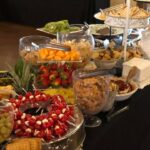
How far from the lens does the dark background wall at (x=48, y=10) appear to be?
3426 millimetres

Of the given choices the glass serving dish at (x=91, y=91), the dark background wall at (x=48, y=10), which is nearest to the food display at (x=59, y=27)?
the glass serving dish at (x=91, y=91)

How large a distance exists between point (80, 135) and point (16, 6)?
326cm

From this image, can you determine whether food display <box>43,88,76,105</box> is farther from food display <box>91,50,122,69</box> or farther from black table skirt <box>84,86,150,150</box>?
food display <box>91,50,122,69</box>

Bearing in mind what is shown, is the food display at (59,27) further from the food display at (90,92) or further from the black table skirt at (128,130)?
the food display at (90,92)

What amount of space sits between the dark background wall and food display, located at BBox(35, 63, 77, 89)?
7.78ft

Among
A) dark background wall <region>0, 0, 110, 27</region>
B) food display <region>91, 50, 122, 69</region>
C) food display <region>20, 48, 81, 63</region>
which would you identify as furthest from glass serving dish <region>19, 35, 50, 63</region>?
dark background wall <region>0, 0, 110, 27</region>

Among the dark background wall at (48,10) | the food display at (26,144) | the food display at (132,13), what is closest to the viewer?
the food display at (26,144)

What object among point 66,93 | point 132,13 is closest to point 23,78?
point 66,93

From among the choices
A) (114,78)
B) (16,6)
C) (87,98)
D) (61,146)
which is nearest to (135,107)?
(114,78)

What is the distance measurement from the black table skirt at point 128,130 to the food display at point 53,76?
8.5 inches

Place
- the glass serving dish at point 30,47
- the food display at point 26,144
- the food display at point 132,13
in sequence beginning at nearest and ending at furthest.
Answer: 1. the food display at point 26,144
2. the glass serving dish at point 30,47
3. the food display at point 132,13

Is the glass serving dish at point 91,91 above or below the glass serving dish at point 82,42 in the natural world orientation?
below

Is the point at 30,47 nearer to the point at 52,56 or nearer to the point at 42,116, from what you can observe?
the point at 52,56

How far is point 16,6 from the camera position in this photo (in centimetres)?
384
